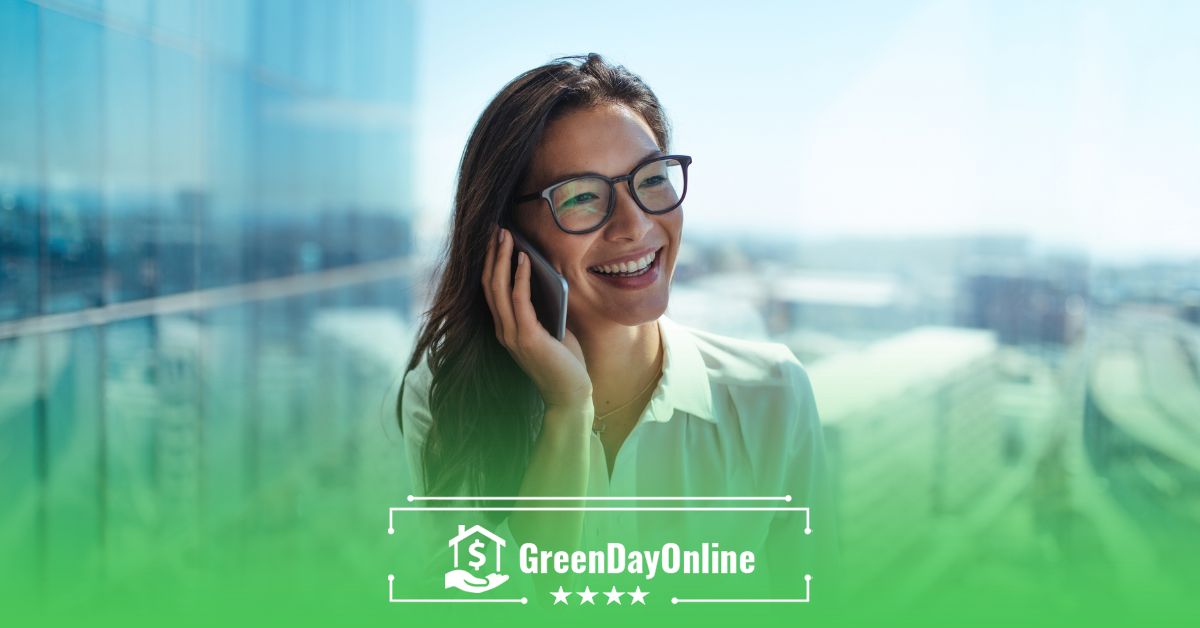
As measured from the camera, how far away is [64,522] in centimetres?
285

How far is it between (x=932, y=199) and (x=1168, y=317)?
888 mm

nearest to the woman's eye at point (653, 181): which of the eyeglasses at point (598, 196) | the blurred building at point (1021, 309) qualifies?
the eyeglasses at point (598, 196)

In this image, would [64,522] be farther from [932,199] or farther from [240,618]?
[932,199]

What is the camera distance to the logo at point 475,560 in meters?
1.66

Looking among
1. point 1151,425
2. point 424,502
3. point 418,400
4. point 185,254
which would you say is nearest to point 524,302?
point 418,400

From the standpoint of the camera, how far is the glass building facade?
8.48 feet

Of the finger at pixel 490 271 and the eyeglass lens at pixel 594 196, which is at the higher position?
the eyeglass lens at pixel 594 196

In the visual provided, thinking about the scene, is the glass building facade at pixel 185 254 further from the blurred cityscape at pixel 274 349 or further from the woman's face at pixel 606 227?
the woman's face at pixel 606 227

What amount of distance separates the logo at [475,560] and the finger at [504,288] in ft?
1.60

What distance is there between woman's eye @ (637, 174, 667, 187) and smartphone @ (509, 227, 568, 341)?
0.21 metres

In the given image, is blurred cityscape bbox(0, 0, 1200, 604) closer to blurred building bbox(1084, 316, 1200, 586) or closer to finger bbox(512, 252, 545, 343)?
blurred building bbox(1084, 316, 1200, 586)

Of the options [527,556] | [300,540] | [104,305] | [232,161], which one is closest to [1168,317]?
[527,556]

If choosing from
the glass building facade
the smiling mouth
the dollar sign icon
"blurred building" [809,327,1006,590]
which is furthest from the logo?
the glass building facade

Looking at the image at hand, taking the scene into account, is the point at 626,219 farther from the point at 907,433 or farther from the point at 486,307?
the point at 907,433
